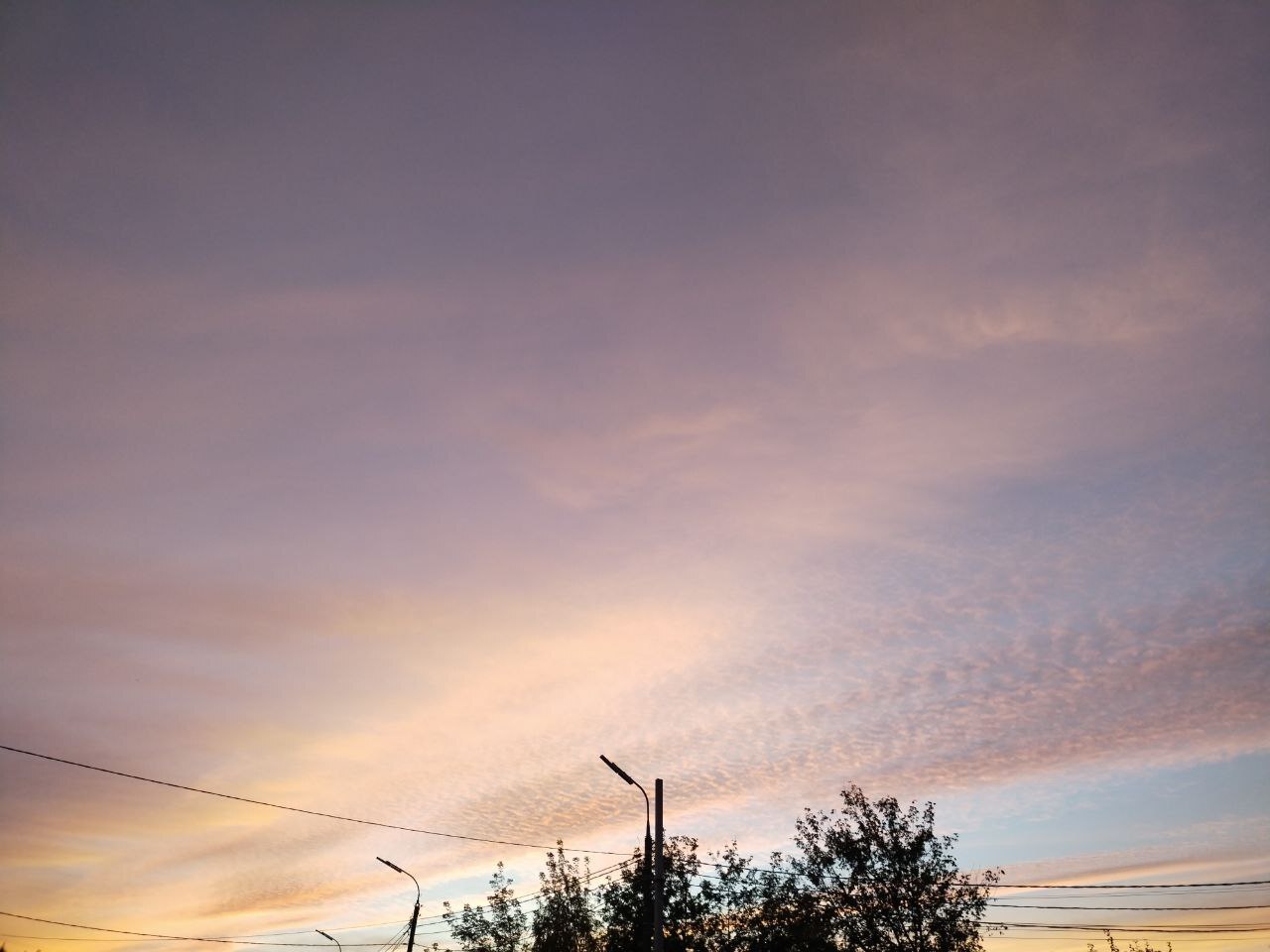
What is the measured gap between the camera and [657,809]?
2978cm

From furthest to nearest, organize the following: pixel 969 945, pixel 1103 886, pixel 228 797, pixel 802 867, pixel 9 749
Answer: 1. pixel 802 867
2. pixel 969 945
3. pixel 1103 886
4. pixel 228 797
5. pixel 9 749

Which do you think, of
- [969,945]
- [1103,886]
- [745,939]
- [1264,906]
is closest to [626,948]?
[745,939]

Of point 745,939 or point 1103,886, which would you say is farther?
point 745,939

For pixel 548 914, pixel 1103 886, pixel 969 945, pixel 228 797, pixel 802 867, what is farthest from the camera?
pixel 548 914

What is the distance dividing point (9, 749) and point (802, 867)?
39.6 metres

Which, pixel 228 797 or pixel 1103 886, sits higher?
pixel 228 797

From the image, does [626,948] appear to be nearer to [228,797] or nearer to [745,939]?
[745,939]

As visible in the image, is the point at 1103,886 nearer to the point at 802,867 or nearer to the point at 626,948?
the point at 802,867

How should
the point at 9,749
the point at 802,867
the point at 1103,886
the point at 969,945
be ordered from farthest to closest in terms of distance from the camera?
the point at 802,867 → the point at 969,945 → the point at 1103,886 → the point at 9,749

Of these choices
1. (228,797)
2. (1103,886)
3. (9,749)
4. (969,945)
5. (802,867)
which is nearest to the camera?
(9,749)

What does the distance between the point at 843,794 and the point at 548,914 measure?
23.0 metres

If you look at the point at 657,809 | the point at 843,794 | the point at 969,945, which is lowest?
the point at 969,945

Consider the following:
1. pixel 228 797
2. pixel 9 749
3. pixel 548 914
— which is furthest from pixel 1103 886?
pixel 9 749

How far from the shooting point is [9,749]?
96.0 ft
